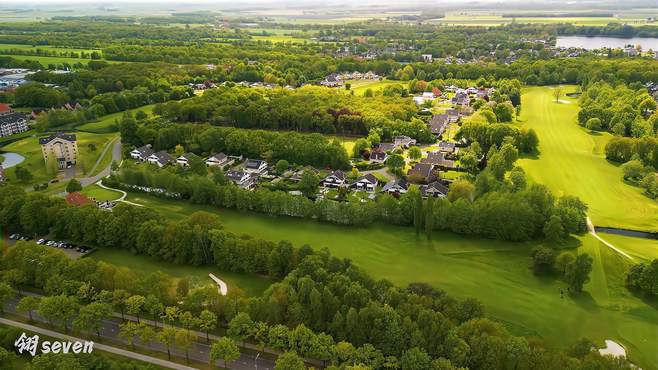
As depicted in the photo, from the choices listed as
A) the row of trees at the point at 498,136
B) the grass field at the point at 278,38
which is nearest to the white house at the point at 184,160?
the row of trees at the point at 498,136

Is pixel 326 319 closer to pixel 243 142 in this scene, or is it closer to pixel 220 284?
pixel 220 284

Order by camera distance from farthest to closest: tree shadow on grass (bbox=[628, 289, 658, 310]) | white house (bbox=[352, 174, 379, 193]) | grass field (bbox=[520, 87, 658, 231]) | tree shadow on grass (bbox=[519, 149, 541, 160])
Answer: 1. tree shadow on grass (bbox=[519, 149, 541, 160])
2. white house (bbox=[352, 174, 379, 193])
3. grass field (bbox=[520, 87, 658, 231])
4. tree shadow on grass (bbox=[628, 289, 658, 310])

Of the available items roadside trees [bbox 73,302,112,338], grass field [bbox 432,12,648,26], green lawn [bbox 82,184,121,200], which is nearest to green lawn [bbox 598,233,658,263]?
roadside trees [bbox 73,302,112,338]

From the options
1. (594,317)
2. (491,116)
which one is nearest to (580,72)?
(491,116)

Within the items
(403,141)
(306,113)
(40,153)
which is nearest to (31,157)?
(40,153)

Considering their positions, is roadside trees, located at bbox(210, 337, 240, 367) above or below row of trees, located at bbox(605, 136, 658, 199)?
below

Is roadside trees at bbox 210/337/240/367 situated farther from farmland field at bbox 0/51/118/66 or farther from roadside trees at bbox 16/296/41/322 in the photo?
farmland field at bbox 0/51/118/66

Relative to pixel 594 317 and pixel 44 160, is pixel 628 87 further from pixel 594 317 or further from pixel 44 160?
pixel 44 160
